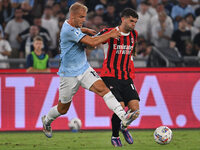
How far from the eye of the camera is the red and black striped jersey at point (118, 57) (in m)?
7.98

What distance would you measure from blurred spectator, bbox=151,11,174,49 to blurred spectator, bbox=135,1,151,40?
183 mm

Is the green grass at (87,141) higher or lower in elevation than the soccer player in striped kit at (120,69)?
lower

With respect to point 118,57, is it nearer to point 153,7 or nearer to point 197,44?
point 197,44

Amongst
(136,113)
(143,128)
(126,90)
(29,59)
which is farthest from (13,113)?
(136,113)

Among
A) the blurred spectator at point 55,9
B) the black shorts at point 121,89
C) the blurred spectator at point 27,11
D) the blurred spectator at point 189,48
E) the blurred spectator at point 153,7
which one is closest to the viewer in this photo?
the black shorts at point 121,89

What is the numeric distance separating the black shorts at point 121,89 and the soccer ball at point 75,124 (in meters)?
2.35

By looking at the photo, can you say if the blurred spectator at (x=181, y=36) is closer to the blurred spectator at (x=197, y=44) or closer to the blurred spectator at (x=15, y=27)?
the blurred spectator at (x=197, y=44)

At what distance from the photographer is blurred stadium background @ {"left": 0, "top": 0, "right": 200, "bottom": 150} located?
9.81 m

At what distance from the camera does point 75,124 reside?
10.2 m

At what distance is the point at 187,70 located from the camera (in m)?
11.0

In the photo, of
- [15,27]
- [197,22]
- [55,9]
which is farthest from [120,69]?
[197,22]

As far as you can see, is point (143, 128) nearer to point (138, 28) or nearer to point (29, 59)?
point (29, 59)

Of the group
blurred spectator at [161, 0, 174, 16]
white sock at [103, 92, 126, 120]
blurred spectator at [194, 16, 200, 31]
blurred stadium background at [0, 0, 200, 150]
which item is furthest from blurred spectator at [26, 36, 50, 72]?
blurred spectator at [194, 16, 200, 31]

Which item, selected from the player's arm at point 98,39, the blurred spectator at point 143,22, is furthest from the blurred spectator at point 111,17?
the player's arm at point 98,39
